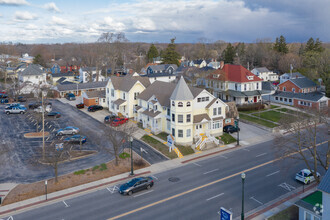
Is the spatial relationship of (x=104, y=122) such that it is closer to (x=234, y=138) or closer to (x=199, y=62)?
(x=234, y=138)

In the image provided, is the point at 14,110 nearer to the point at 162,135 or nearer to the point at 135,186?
the point at 162,135

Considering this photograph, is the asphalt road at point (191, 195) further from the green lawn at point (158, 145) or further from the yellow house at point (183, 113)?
the yellow house at point (183, 113)

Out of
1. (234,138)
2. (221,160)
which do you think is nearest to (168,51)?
(234,138)

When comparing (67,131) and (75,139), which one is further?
(67,131)

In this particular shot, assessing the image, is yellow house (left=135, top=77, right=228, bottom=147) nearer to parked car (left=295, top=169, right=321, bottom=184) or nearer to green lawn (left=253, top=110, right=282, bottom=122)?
green lawn (left=253, top=110, right=282, bottom=122)

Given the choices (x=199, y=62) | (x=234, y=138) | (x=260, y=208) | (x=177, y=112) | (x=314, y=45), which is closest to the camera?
(x=260, y=208)

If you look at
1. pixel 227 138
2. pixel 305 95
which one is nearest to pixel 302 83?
pixel 305 95

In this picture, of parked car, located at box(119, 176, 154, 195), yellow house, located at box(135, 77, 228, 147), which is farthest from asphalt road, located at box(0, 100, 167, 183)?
parked car, located at box(119, 176, 154, 195)

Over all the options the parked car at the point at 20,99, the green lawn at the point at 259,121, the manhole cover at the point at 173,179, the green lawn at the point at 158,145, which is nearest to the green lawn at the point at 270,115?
the green lawn at the point at 259,121
